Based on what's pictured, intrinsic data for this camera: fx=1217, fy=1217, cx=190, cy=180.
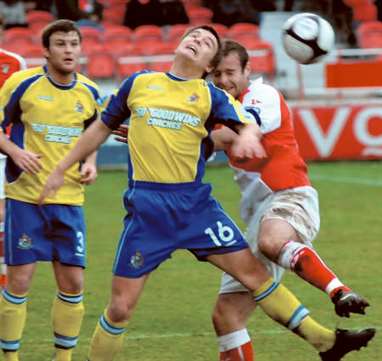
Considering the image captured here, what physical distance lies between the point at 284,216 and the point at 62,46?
165 cm

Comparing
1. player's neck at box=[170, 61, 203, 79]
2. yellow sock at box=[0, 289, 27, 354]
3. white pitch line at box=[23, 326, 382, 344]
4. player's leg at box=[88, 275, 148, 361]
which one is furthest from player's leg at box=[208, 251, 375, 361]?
white pitch line at box=[23, 326, 382, 344]

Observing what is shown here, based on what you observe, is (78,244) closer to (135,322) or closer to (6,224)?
(6,224)

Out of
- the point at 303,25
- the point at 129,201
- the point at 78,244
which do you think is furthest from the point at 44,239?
the point at 303,25

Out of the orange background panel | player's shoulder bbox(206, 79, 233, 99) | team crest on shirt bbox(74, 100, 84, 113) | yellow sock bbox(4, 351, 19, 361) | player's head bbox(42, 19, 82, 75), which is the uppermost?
A: player's shoulder bbox(206, 79, 233, 99)

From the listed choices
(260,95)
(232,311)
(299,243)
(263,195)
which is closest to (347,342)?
(299,243)

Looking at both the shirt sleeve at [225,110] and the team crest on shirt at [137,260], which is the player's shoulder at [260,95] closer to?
the shirt sleeve at [225,110]

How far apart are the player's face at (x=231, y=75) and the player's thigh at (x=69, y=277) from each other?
1343mm

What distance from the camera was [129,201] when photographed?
6191mm

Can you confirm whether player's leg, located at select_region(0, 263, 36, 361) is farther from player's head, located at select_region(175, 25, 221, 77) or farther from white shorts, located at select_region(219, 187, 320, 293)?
player's head, located at select_region(175, 25, 221, 77)

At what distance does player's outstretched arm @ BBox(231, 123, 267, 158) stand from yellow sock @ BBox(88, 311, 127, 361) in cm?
107

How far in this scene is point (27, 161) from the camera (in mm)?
6633

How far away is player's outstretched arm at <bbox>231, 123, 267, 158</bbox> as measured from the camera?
19.2 ft

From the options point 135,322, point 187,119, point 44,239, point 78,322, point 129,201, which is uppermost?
point 187,119

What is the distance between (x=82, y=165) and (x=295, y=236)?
134 cm
